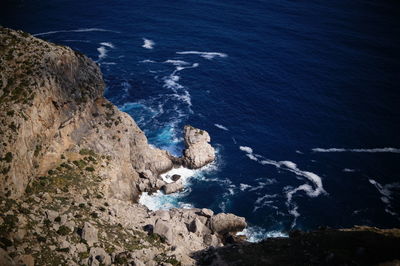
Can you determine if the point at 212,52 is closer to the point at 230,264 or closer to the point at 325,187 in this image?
the point at 325,187

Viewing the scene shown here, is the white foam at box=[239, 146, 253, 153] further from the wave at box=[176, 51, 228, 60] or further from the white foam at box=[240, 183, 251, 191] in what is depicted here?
the wave at box=[176, 51, 228, 60]

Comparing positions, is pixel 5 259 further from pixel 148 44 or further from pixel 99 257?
pixel 148 44

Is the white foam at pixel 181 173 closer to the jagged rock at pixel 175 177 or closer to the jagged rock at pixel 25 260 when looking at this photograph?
the jagged rock at pixel 175 177

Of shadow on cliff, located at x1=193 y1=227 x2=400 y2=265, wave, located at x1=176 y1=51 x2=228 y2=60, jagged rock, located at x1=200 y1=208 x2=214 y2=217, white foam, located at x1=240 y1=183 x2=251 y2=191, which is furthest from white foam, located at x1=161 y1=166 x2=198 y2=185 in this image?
wave, located at x1=176 y1=51 x2=228 y2=60

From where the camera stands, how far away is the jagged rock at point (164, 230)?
72.0m

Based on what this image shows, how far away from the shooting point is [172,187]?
329 feet

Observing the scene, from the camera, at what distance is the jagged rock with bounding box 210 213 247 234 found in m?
87.0

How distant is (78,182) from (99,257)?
23.5 m

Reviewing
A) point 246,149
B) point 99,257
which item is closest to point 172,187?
point 246,149

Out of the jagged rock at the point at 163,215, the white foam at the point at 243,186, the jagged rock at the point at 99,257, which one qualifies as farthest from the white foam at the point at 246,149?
Result: the jagged rock at the point at 99,257

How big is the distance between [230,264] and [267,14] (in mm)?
167700

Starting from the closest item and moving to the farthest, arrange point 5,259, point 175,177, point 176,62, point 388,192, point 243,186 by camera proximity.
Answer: point 5,259, point 388,192, point 175,177, point 243,186, point 176,62

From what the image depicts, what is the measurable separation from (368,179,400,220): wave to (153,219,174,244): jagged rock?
63.9 metres

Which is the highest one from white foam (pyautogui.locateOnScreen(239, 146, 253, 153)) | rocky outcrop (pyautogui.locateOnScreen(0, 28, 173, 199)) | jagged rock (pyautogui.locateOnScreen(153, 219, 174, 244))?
rocky outcrop (pyautogui.locateOnScreen(0, 28, 173, 199))
